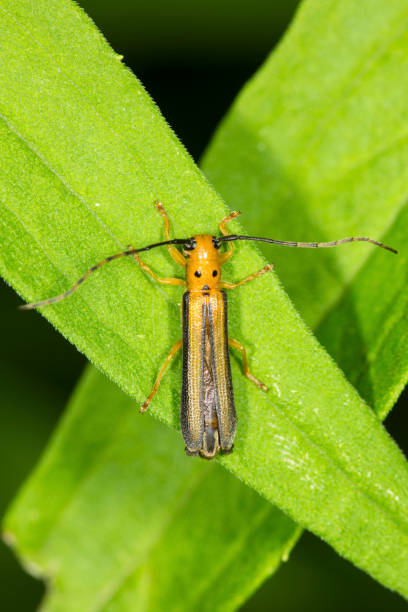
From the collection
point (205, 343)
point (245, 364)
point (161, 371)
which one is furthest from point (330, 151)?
point (161, 371)

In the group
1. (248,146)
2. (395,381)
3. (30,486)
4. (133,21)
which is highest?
(133,21)

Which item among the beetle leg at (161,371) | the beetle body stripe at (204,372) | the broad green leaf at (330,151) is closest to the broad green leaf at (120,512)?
the beetle body stripe at (204,372)

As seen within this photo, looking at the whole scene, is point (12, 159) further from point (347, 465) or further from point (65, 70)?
point (347, 465)

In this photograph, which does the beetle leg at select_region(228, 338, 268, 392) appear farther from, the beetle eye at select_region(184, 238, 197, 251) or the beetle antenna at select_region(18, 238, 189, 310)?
the beetle antenna at select_region(18, 238, 189, 310)

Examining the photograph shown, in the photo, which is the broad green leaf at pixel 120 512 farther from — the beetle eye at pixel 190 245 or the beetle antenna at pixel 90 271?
the beetle antenna at pixel 90 271

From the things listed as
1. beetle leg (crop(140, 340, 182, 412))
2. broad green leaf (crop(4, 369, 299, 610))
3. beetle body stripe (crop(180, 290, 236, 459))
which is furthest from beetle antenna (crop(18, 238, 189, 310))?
broad green leaf (crop(4, 369, 299, 610))

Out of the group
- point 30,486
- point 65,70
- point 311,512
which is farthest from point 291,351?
point 30,486

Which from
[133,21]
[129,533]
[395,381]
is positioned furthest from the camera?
[133,21]
